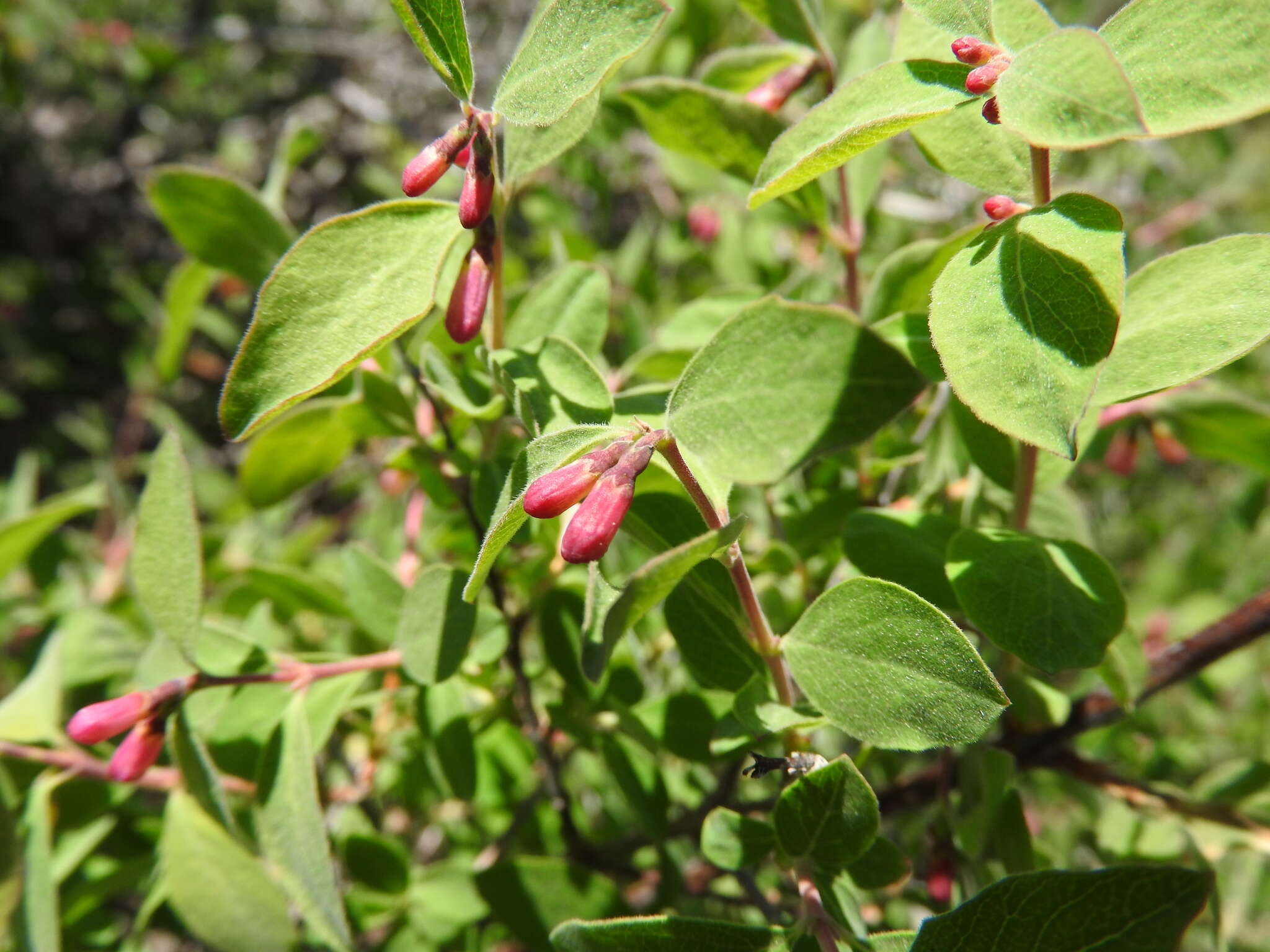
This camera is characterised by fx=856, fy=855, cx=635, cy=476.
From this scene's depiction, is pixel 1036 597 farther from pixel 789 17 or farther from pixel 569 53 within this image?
pixel 789 17

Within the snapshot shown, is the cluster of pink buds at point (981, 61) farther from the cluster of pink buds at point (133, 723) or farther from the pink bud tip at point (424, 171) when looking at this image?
the cluster of pink buds at point (133, 723)

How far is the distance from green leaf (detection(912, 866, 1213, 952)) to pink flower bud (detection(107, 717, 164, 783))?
82 centimetres

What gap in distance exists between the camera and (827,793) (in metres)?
0.75

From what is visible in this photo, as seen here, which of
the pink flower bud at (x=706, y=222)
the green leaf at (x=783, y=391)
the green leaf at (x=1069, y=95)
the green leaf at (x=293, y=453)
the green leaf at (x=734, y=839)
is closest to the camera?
the green leaf at (x=1069, y=95)

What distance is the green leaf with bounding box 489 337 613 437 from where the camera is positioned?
746mm

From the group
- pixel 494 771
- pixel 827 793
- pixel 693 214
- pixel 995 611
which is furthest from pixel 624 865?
pixel 693 214

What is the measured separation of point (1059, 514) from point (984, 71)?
0.62m

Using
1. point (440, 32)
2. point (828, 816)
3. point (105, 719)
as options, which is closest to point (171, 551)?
point (105, 719)

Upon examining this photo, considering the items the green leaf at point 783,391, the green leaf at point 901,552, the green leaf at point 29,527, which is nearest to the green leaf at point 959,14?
the green leaf at point 783,391

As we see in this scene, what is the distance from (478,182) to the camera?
0.71m

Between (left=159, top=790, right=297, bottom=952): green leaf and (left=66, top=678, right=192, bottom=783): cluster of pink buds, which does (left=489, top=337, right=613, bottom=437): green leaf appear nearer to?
(left=66, top=678, right=192, bottom=783): cluster of pink buds

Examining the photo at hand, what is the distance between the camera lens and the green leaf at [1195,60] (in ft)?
1.81

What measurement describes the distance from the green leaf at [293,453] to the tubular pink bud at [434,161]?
18.5 inches

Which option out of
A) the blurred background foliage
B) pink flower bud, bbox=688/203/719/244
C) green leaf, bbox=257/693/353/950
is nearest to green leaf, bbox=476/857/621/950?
the blurred background foliage
